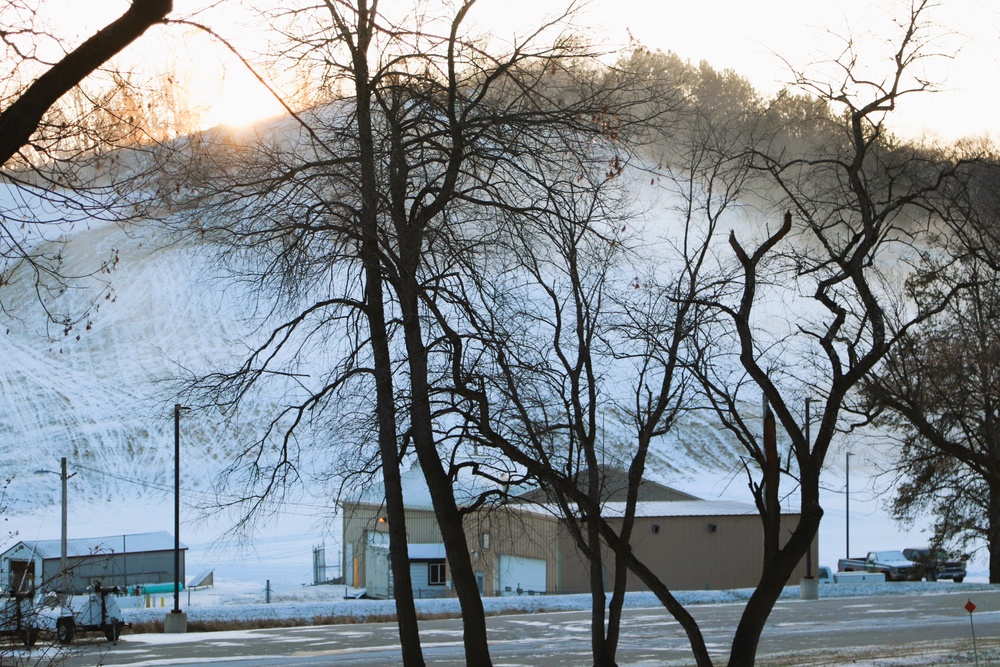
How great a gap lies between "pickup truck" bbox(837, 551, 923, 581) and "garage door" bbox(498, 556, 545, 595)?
56.4ft

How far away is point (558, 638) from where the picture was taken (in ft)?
77.9

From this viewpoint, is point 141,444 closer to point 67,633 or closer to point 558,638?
point 558,638

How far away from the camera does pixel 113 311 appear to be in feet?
414

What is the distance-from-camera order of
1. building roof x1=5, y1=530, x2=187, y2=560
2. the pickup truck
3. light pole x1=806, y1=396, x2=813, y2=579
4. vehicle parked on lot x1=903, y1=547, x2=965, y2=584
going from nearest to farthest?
light pole x1=806, y1=396, x2=813, y2=579 → vehicle parked on lot x1=903, y1=547, x2=965, y2=584 → the pickup truck → building roof x1=5, y1=530, x2=187, y2=560

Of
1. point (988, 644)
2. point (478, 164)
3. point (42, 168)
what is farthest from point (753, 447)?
point (988, 644)

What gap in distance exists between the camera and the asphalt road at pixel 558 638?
20.3 meters

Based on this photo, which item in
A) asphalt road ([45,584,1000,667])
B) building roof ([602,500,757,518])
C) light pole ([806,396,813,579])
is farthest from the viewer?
building roof ([602,500,757,518])

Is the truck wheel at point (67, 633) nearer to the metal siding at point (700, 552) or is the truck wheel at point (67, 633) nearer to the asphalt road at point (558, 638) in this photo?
the asphalt road at point (558, 638)

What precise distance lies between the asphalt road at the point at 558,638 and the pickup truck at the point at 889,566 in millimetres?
20154

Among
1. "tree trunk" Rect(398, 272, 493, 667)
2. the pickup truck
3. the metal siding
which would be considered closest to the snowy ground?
the metal siding

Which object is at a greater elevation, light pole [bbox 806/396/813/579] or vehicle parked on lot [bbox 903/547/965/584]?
light pole [bbox 806/396/813/579]

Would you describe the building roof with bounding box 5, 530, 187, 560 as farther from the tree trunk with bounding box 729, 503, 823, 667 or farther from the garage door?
the tree trunk with bounding box 729, 503, 823, 667

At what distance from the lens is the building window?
47.3m

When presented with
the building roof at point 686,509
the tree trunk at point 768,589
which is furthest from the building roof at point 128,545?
the tree trunk at point 768,589
